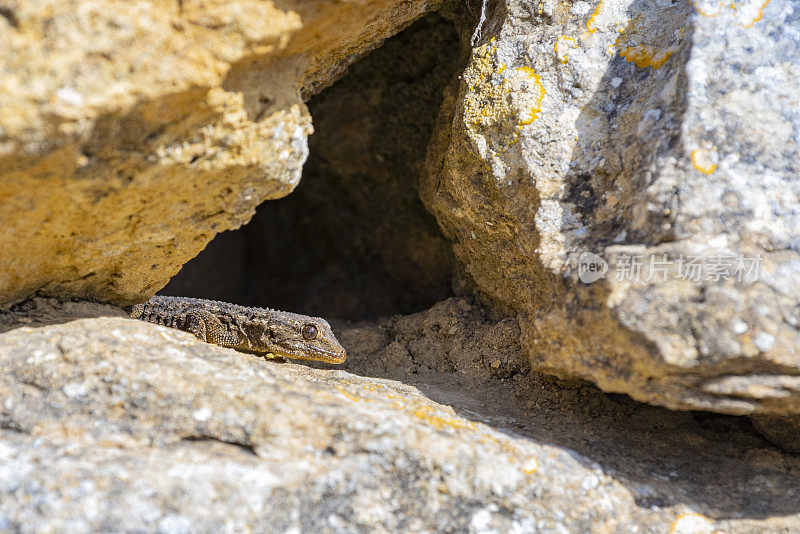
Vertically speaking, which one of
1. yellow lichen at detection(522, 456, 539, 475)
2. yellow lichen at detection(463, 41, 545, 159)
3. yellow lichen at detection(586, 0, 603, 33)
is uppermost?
yellow lichen at detection(586, 0, 603, 33)

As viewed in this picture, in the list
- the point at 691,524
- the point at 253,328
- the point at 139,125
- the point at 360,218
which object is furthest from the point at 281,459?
the point at 360,218

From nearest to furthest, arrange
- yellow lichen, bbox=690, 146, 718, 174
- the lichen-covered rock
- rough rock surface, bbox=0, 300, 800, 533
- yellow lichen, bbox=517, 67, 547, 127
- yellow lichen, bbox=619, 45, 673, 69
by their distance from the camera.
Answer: rough rock surface, bbox=0, 300, 800, 533
the lichen-covered rock
yellow lichen, bbox=690, 146, 718, 174
yellow lichen, bbox=619, 45, 673, 69
yellow lichen, bbox=517, 67, 547, 127

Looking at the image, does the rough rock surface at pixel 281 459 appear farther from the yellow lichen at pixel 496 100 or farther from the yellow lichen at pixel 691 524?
the yellow lichen at pixel 496 100

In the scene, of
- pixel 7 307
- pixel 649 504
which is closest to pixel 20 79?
pixel 7 307

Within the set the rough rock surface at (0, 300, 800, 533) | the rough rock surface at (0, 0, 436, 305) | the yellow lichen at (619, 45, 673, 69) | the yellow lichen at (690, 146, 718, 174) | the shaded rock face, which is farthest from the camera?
the shaded rock face

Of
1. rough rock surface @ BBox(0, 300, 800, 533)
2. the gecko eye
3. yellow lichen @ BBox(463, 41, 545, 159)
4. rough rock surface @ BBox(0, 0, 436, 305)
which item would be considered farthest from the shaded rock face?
rough rock surface @ BBox(0, 300, 800, 533)

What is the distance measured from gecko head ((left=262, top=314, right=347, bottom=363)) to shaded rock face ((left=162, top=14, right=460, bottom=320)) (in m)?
1.27

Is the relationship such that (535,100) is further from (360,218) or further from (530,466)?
(360,218)

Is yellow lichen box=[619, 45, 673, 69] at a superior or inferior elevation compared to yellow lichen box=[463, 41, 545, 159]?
superior

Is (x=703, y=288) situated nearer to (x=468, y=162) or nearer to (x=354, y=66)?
(x=468, y=162)

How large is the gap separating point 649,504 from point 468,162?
177cm

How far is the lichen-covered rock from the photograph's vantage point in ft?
6.59

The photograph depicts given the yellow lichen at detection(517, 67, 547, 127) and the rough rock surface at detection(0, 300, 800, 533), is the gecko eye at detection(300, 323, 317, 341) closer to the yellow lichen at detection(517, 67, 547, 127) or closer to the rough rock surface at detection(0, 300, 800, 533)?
the rough rock surface at detection(0, 300, 800, 533)

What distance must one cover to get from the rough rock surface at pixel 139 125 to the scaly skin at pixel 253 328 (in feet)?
3.00
